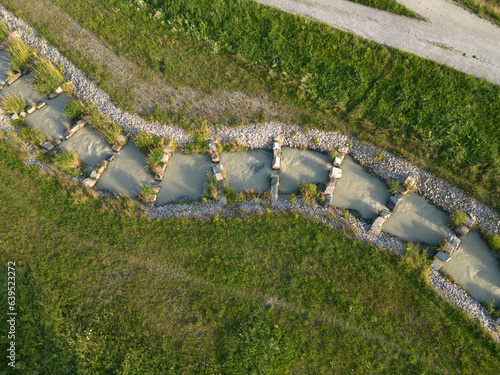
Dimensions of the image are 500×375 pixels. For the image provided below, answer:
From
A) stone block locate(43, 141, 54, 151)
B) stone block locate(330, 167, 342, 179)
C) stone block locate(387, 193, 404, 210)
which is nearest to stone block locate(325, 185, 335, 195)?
stone block locate(330, 167, 342, 179)

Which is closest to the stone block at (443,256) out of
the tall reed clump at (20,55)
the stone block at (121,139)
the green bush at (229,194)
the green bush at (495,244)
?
the green bush at (495,244)

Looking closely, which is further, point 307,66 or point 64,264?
point 307,66

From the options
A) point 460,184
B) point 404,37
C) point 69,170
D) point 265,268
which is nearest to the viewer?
point 265,268

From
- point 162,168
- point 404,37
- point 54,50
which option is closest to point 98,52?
point 54,50

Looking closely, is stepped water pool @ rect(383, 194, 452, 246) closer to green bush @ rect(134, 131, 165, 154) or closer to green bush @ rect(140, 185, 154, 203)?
green bush @ rect(140, 185, 154, 203)

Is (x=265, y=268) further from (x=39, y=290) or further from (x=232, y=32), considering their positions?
(x=232, y=32)

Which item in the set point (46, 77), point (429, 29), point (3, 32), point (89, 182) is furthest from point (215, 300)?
point (3, 32)
